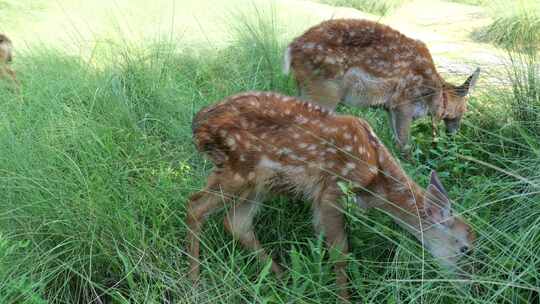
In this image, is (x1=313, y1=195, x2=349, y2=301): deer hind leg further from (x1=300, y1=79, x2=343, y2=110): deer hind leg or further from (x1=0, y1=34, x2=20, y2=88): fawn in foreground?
(x1=0, y1=34, x2=20, y2=88): fawn in foreground

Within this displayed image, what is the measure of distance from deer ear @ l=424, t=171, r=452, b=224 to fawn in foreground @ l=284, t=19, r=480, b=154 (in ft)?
6.29

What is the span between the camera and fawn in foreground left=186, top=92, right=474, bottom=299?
3.52 metres

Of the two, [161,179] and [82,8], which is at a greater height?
[161,179]

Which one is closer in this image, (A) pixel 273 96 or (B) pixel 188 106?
(A) pixel 273 96

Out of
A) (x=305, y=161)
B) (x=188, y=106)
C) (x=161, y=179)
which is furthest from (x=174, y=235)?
(x=188, y=106)

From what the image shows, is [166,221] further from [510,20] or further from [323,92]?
[510,20]

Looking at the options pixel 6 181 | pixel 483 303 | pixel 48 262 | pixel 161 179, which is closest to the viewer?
pixel 483 303

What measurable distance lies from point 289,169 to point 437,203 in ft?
2.82

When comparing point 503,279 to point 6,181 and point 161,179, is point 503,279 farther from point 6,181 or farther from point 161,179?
point 6,181

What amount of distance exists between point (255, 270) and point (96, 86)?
92.5 inches

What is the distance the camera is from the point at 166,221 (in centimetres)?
357

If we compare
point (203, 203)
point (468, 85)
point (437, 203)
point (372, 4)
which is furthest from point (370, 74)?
point (372, 4)

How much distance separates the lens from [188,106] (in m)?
4.90

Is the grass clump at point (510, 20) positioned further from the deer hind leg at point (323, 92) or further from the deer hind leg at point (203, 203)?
the deer hind leg at point (203, 203)
